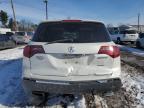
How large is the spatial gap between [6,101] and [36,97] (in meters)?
0.86

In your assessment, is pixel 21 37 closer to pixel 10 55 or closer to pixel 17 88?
pixel 10 55

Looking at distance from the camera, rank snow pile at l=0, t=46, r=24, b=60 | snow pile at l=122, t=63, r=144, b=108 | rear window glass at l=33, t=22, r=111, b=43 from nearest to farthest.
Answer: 1. rear window glass at l=33, t=22, r=111, b=43
2. snow pile at l=122, t=63, r=144, b=108
3. snow pile at l=0, t=46, r=24, b=60

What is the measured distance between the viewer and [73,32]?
5461 millimetres

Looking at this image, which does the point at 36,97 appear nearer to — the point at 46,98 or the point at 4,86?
the point at 46,98

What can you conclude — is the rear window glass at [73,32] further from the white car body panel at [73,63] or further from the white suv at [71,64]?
the white car body panel at [73,63]

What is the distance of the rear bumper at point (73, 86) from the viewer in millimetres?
5105

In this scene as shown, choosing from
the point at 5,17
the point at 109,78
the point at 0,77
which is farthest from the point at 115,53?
the point at 5,17

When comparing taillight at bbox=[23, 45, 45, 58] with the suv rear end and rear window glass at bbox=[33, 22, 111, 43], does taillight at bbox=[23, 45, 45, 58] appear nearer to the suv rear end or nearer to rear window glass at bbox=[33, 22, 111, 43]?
rear window glass at bbox=[33, 22, 111, 43]

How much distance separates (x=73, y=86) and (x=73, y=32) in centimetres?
109

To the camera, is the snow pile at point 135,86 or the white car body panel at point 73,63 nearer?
the white car body panel at point 73,63

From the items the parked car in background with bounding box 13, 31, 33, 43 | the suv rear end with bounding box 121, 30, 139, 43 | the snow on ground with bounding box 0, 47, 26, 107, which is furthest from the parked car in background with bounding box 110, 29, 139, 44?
the snow on ground with bounding box 0, 47, 26, 107

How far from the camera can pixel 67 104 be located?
239 inches

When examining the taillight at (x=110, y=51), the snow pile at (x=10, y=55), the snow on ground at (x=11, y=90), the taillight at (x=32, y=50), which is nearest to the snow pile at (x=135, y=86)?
the taillight at (x=110, y=51)

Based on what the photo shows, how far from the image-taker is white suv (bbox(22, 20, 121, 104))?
5.10 meters
